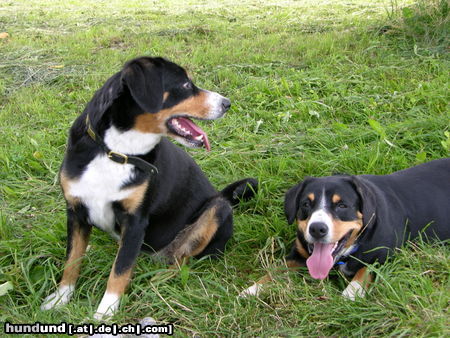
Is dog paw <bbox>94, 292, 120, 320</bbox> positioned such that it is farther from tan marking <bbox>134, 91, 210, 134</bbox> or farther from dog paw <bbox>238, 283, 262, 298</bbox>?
tan marking <bbox>134, 91, 210, 134</bbox>

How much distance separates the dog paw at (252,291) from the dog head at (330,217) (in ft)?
1.09

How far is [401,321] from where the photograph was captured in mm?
2416

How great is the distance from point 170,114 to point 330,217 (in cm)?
112

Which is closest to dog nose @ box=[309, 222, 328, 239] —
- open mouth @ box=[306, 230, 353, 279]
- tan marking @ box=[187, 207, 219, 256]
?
open mouth @ box=[306, 230, 353, 279]

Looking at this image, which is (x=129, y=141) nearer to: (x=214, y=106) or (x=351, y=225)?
(x=214, y=106)

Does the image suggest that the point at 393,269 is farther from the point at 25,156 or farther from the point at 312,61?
the point at 312,61

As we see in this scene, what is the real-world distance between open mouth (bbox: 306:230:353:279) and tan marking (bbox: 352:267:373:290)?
0.54 ft

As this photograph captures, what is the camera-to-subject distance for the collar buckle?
2.90 m

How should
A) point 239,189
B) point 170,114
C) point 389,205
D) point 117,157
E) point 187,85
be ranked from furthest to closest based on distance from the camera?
point 239,189, point 389,205, point 187,85, point 170,114, point 117,157

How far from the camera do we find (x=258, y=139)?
15.9 feet

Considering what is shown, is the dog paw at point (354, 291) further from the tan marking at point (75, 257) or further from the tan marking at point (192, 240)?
the tan marking at point (75, 257)

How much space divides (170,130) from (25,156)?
86.0 inches

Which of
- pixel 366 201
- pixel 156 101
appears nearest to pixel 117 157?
pixel 156 101

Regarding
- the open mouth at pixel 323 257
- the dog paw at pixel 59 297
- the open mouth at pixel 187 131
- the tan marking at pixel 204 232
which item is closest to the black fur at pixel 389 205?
the open mouth at pixel 323 257
